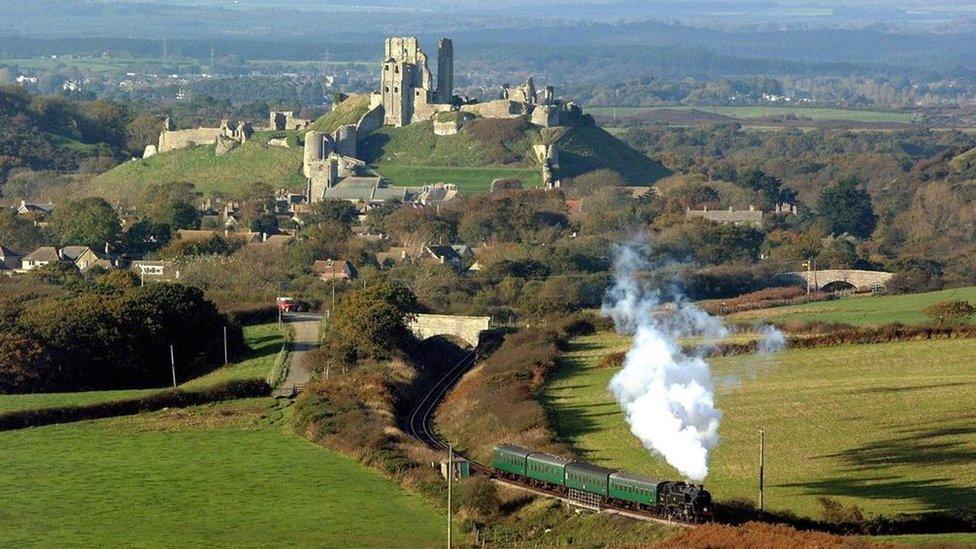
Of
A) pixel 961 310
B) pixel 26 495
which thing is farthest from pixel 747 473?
pixel 961 310

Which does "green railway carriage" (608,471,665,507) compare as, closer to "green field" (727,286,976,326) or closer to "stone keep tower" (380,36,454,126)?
"green field" (727,286,976,326)

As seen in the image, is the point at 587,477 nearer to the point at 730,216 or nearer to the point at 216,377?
the point at 216,377

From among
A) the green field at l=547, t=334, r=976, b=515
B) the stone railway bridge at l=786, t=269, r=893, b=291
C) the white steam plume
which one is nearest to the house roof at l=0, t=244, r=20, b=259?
the stone railway bridge at l=786, t=269, r=893, b=291

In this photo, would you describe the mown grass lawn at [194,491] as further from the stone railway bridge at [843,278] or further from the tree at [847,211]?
the tree at [847,211]

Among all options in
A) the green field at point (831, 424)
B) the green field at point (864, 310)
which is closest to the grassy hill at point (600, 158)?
the green field at point (864, 310)

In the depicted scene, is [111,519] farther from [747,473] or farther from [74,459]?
[747,473]

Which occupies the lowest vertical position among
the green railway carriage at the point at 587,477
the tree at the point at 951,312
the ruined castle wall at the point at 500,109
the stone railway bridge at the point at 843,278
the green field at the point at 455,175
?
the green field at the point at 455,175
